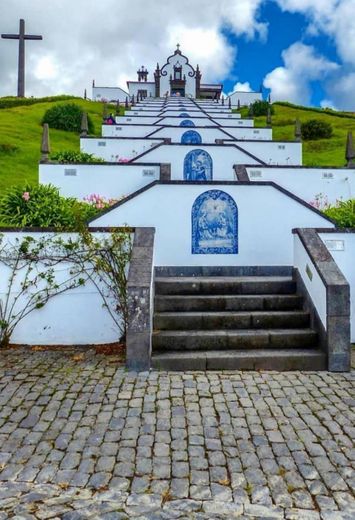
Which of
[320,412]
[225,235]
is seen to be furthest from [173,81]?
[320,412]

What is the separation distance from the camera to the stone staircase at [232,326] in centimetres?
556

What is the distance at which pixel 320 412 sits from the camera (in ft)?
14.3

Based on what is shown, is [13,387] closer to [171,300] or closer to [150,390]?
[150,390]

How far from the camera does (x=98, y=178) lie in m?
13.3

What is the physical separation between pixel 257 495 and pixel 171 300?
3.59 metres

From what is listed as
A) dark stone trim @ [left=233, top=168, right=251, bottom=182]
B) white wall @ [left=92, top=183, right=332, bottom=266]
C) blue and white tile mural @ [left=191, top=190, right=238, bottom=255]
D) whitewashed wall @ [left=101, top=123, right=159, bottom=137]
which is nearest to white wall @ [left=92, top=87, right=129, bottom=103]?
whitewashed wall @ [left=101, top=123, right=159, bottom=137]

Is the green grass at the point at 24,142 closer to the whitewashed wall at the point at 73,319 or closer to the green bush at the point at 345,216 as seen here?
the whitewashed wall at the point at 73,319

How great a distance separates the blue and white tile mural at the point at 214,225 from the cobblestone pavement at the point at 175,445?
3.02 m

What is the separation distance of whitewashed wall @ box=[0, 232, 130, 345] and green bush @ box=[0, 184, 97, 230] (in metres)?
0.94

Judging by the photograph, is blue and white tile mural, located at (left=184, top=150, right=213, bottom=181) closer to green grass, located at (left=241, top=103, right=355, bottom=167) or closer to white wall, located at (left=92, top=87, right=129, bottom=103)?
green grass, located at (left=241, top=103, right=355, bottom=167)

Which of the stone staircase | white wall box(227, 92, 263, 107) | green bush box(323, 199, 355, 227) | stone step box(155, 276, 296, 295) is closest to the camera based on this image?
the stone staircase

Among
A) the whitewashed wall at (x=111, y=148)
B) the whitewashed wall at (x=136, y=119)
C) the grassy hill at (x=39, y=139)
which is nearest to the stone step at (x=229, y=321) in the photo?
the grassy hill at (x=39, y=139)

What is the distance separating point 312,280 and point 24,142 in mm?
23182

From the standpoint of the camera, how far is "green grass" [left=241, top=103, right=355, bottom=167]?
78.1 feet
